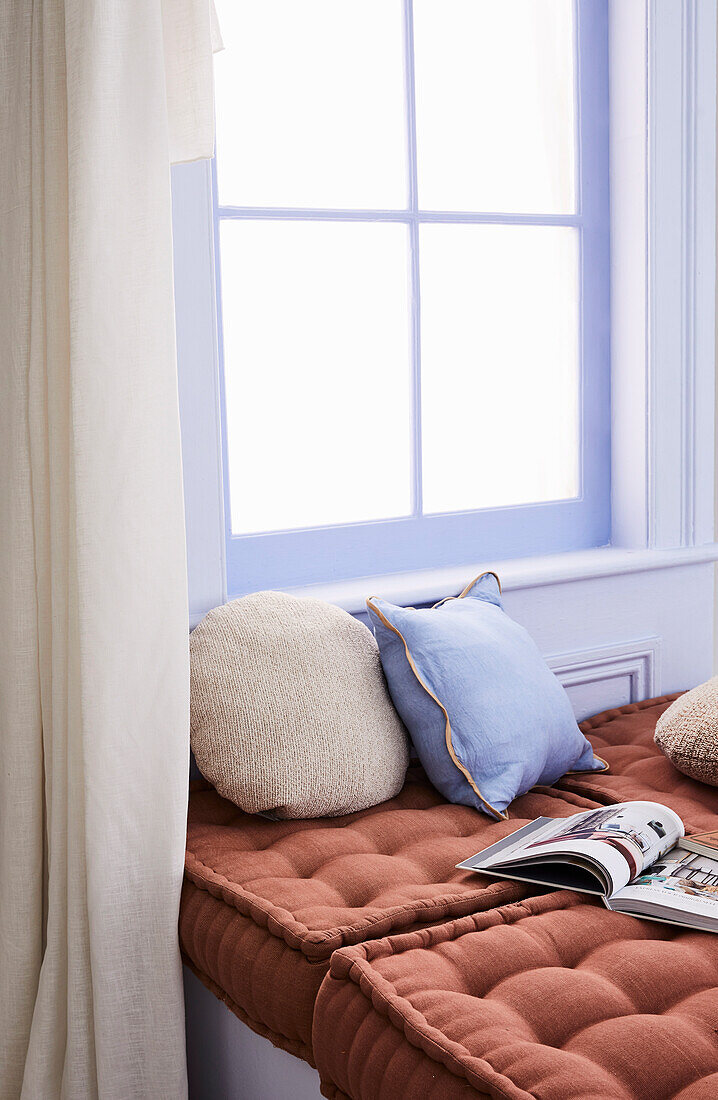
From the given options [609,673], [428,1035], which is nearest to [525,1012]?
[428,1035]

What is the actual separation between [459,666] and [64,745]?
64 cm

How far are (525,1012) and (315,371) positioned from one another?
1.34 meters

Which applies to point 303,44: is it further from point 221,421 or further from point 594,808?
point 594,808

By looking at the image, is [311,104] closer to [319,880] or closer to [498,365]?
[498,365]

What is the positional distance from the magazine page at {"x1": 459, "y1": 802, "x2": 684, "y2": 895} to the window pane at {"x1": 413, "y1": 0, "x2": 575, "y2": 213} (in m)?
1.34

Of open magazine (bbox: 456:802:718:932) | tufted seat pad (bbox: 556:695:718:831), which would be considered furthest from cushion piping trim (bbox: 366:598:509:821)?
tufted seat pad (bbox: 556:695:718:831)

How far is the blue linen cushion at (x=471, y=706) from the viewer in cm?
168

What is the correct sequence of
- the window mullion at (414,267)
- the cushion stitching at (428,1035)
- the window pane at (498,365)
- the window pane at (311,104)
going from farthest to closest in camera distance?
the window pane at (498,365), the window mullion at (414,267), the window pane at (311,104), the cushion stitching at (428,1035)

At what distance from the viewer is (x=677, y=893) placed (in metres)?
1.34

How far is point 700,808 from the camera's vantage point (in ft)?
5.64

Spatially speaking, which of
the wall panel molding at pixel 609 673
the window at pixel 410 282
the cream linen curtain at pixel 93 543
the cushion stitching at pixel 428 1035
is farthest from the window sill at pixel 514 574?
the cushion stitching at pixel 428 1035

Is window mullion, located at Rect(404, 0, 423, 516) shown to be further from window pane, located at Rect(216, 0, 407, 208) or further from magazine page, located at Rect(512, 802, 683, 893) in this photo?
magazine page, located at Rect(512, 802, 683, 893)

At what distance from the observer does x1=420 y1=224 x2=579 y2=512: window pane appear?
2.27 metres

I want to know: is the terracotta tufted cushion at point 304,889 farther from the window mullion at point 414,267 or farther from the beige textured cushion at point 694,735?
the window mullion at point 414,267
